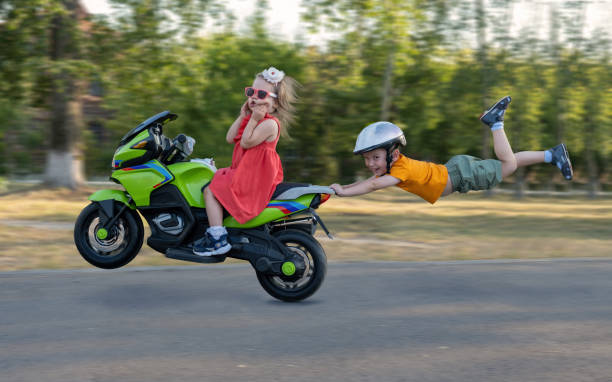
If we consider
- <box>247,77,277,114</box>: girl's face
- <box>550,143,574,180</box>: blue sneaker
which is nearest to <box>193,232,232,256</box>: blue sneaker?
<box>247,77,277,114</box>: girl's face

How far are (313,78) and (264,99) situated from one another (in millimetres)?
17946

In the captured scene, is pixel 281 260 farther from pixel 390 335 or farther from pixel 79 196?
pixel 79 196

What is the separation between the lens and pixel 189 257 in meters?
5.53

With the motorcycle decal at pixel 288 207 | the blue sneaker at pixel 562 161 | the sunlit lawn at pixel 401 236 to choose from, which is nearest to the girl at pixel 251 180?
the motorcycle decal at pixel 288 207

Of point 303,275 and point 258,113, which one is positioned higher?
point 258,113

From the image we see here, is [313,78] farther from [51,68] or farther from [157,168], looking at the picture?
[157,168]

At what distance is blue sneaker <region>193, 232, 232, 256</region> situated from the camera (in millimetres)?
5488

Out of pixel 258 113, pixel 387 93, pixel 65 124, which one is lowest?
pixel 65 124

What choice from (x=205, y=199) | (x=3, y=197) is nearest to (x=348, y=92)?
(x=3, y=197)

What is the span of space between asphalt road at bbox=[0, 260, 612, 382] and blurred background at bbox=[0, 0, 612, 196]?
11678 mm

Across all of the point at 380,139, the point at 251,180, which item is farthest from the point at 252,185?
the point at 380,139

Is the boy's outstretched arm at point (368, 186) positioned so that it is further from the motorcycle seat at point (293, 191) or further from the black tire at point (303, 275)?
the black tire at point (303, 275)

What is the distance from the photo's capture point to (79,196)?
57.8 ft

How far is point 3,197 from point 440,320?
1499 cm
